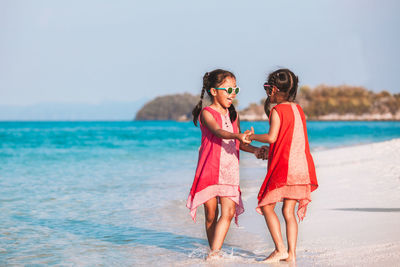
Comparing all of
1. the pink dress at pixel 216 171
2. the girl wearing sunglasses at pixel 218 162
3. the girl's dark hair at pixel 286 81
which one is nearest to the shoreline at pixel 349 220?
the girl wearing sunglasses at pixel 218 162

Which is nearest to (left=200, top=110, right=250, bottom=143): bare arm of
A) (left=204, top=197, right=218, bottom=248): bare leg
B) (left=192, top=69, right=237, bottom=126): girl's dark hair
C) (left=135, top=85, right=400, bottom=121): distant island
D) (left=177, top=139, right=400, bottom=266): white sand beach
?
(left=192, top=69, right=237, bottom=126): girl's dark hair

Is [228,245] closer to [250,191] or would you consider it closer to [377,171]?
[250,191]

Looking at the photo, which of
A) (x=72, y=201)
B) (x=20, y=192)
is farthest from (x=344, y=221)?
(x=20, y=192)

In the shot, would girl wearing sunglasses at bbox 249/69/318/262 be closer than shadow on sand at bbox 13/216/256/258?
Yes

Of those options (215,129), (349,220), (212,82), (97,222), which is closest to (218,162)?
(215,129)

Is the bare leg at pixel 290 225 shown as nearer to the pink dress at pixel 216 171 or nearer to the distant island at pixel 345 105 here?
the pink dress at pixel 216 171

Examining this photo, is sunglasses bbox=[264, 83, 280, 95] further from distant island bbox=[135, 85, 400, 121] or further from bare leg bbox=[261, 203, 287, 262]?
distant island bbox=[135, 85, 400, 121]

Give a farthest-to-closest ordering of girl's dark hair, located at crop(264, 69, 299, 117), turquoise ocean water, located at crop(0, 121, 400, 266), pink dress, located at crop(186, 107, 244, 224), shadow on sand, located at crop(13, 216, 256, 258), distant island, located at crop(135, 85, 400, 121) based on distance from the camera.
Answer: distant island, located at crop(135, 85, 400, 121) → shadow on sand, located at crop(13, 216, 256, 258) → turquoise ocean water, located at crop(0, 121, 400, 266) → pink dress, located at crop(186, 107, 244, 224) → girl's dark hair, located at crop(264, 69, 299, 117)

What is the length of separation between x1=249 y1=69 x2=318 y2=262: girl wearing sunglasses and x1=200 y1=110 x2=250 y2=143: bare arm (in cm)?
12

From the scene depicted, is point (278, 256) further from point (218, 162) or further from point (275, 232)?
point (218, 162)

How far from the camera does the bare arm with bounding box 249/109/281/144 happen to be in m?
3.83

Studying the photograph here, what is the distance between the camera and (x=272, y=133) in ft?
12.6

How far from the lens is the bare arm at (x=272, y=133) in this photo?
3828 mm

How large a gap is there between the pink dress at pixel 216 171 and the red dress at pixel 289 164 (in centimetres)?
30
